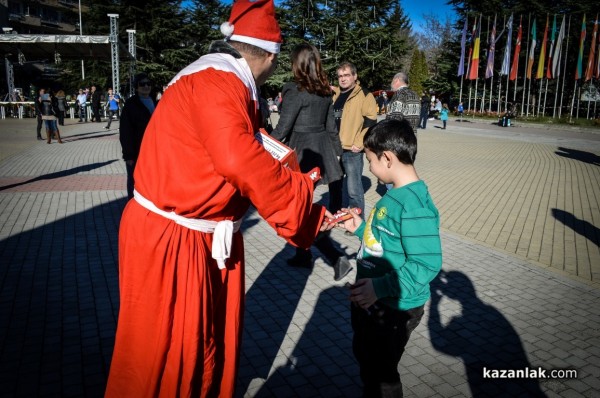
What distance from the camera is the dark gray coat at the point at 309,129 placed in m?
4.59

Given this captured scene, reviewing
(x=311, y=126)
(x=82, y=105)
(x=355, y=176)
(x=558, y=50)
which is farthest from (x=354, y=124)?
(x=558, y=50)

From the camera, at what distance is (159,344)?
5.83 ft

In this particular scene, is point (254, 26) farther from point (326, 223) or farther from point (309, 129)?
point (309, 129)

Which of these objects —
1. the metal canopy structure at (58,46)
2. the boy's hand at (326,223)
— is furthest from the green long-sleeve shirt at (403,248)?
the metal canopy structure at (58,46)

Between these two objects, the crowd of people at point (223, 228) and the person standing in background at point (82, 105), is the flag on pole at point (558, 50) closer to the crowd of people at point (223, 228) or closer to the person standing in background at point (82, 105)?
the person standing in background at point (82, 105)

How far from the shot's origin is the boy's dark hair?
6.92 feet

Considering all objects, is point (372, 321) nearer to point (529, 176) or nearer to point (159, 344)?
point (159, 344)

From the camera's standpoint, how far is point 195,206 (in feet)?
5.70

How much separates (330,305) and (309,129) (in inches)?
73.9

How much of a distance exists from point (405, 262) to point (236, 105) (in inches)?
41.6

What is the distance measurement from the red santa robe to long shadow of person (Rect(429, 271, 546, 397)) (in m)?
1.92

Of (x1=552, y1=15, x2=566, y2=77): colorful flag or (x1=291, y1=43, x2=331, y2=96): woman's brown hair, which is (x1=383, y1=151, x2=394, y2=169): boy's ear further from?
(x1=552, y1=15, x2=566, y2=77): colorful flag

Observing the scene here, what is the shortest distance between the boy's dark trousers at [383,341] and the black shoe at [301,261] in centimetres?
260

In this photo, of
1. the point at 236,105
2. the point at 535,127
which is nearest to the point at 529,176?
the point at 236,105
